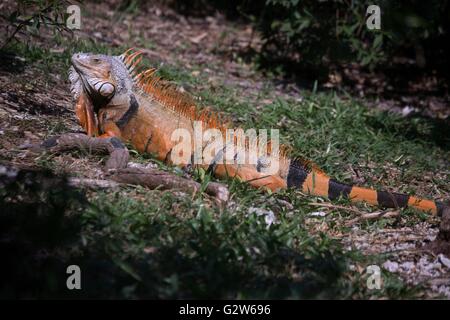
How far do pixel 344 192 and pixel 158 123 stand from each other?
139 centimetres

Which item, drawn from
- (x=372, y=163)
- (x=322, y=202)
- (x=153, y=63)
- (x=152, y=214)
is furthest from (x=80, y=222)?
(x=153, y=63)

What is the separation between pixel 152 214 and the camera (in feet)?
11.8

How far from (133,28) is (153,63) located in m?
1.81

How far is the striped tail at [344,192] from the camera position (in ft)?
14.0

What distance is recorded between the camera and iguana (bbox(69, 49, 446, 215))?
4.30m

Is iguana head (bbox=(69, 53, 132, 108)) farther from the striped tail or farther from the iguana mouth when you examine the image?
the striped tail

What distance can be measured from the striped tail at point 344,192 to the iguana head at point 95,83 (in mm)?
1350

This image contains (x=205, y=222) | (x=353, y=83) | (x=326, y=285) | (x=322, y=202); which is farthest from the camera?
(x=353, y=83)

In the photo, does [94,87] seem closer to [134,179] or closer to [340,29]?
[134,179]

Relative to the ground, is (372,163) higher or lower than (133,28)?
lower

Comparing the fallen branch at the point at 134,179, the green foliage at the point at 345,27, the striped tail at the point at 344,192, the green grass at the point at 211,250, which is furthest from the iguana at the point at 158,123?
the green foliage at the point at 345,27

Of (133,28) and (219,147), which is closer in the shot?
(219,147)

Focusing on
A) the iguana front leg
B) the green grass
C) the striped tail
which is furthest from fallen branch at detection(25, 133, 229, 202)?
the striped tail
